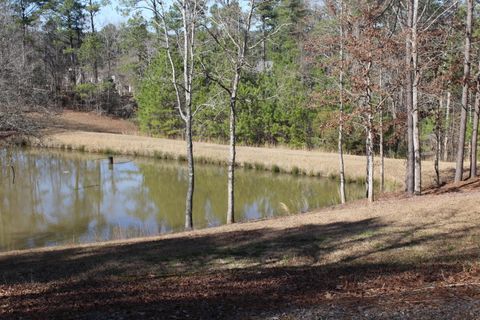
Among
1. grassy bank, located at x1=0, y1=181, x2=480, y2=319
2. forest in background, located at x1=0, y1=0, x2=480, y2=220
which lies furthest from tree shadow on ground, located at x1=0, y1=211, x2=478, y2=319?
forest in background, located at x1=0, y1=0, x2=480, y2=220

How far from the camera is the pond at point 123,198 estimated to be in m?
17.8

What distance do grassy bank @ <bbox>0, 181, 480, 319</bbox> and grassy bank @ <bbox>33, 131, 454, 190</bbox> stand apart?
1069 cm

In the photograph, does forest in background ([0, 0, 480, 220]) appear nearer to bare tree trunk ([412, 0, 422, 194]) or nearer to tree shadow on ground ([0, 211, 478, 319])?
bare tree trunk ([412, 0, 422, 194])

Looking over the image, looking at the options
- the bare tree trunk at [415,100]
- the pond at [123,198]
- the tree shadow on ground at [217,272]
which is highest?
the bare tree trunk at [415,100]

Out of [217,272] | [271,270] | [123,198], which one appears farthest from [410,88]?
[123,198]

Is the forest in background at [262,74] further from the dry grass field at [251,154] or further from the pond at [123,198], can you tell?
the pond at [123,198]

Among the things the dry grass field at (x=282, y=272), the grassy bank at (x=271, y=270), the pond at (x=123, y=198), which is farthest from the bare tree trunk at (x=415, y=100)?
the pond at (x=123, y=198)

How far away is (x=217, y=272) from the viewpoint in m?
8.76

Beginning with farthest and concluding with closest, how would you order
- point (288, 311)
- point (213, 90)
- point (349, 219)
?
point (213, 90)
point (349, 219)
point (288, 311)

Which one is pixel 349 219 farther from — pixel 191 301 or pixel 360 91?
pixel 191 301

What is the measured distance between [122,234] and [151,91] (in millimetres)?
27629

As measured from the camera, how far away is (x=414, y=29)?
52.9 ft

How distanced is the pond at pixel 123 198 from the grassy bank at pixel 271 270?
493 centimetres

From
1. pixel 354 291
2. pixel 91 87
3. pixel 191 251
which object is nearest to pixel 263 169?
pixel 191 251
